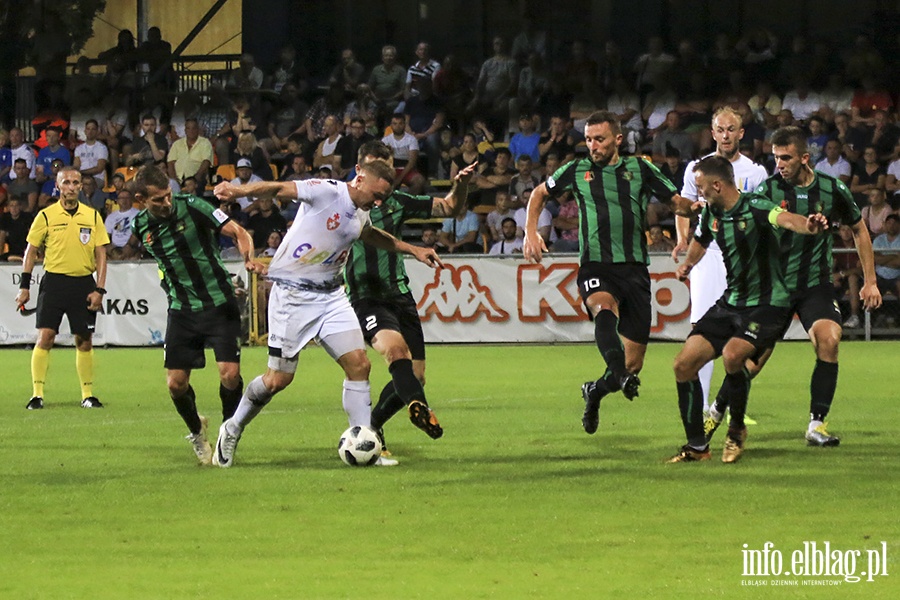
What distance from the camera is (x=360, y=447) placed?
8.72m

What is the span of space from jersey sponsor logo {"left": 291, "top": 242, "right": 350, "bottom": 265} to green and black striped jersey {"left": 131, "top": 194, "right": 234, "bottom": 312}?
3.37 feet

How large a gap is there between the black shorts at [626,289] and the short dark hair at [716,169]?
789mm

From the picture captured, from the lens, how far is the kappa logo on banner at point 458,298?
2073cm

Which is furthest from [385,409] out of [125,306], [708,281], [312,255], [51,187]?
[51,187]

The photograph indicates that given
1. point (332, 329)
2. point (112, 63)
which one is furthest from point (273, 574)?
point (112, 63)

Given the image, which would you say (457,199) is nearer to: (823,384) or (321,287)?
(321,287)

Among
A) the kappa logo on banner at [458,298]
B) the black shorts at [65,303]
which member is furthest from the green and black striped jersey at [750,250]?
the kappa logo on banner at [458,298]

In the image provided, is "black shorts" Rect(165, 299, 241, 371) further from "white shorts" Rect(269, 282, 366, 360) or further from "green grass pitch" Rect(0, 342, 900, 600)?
"white shorts" Rect(269, 282, 366, 360)

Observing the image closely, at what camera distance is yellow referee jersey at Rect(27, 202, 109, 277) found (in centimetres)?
1413

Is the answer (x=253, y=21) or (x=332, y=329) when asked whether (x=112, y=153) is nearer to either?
(x=253, y=21)

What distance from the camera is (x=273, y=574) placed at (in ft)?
18.5

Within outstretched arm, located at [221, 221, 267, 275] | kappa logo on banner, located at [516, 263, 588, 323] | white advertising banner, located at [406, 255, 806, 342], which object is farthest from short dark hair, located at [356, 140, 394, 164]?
kappa logo on banner, located at [516, 263, 588, 323]

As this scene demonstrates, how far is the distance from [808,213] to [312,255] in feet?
10.1

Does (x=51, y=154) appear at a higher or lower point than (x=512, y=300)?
higher
